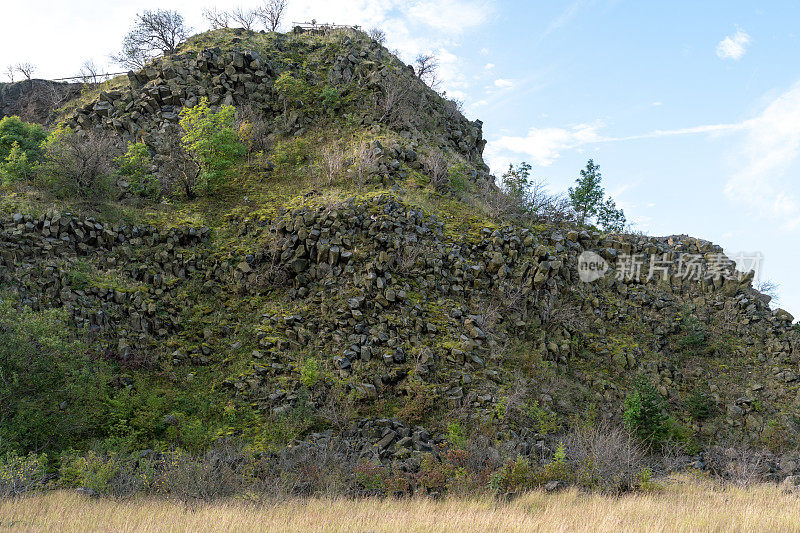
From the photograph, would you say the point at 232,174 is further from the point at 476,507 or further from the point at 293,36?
the point at 476,507

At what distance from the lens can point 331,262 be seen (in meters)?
19.6

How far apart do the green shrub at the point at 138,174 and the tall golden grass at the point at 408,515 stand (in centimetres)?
1681

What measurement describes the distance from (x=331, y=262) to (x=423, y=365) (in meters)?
5.81

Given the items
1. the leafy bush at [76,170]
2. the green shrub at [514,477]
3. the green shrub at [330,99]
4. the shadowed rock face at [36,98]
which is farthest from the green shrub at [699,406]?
the shadowed rock face at [36,98]

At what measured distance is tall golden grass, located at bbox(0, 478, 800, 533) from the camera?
353 inches

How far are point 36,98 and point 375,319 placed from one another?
31.7 metres

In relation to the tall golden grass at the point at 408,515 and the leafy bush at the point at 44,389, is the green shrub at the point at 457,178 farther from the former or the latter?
the leafy bush at the point at 44,389

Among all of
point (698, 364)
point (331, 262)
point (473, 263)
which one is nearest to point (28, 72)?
point (331, 262)

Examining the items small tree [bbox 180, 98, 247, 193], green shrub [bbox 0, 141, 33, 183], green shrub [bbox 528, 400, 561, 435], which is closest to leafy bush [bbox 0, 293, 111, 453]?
green shrub [bbox 0, 141, 33, 183]

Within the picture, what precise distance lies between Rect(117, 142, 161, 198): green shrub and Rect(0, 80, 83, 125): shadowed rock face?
448 inches

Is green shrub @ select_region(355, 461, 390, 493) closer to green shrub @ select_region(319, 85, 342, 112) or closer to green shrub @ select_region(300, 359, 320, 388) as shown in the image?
green shrub @ select_region(300, 359, 320, 388)

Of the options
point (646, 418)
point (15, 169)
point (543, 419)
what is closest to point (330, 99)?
point (15, 169)

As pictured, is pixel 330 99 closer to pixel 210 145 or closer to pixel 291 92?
pixel 291 92

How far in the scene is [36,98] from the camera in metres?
33.6
